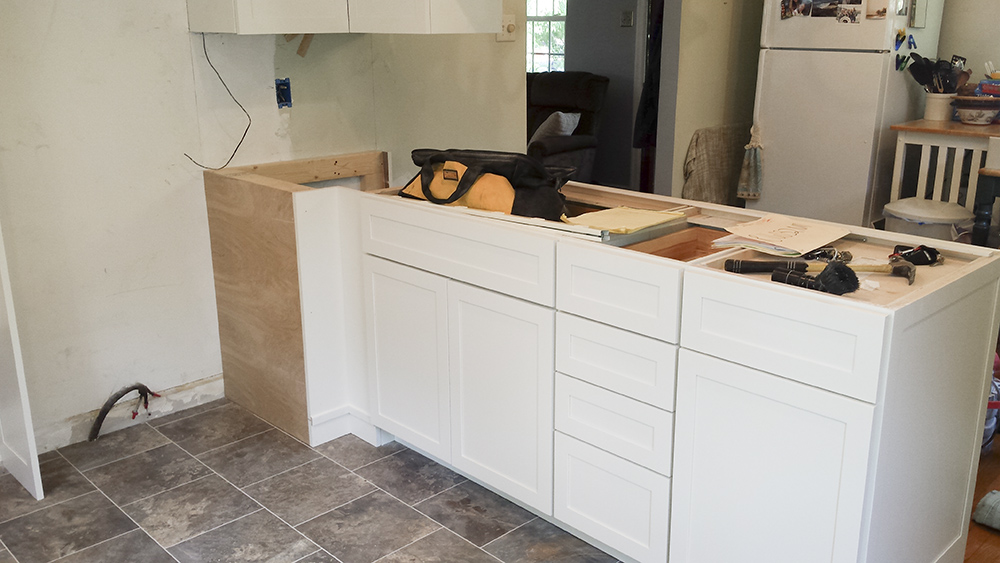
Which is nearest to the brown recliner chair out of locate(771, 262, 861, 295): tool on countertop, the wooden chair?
the wooden chair

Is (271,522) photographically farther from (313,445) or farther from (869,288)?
(869,288)

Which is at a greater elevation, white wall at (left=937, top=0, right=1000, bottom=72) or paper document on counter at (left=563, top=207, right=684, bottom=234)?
white wall at (left=937, top=0, right=1000, bottom=72)

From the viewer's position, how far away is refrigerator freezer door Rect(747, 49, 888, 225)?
3912 millimetres

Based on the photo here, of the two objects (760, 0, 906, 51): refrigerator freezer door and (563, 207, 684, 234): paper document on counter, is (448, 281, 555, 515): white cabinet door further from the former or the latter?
(760, 0, 906, 51): refrigerator freezer door

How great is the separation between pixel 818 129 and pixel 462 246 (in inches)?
96.1

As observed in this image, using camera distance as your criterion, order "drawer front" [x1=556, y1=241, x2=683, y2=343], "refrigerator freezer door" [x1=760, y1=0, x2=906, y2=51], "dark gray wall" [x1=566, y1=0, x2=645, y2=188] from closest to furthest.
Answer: "drawer front" [x1=556, y1=241, x2=683, y2=343]
"refrigerator freezer door" [x1=760, y1=0, x2=906, y2=51]
"dark gray wall" [x1=566, y1=0, x2=645, y2=188]

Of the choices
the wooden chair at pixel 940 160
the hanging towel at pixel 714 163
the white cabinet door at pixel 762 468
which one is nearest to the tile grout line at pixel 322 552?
the white cabinet door at pixel 762 468

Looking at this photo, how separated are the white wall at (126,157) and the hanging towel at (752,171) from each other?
187 cm

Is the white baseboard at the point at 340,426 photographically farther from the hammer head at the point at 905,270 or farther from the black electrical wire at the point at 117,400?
the hammer head at the point at 905,270

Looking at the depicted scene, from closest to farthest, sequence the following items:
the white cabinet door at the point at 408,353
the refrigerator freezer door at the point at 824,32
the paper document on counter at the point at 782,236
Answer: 1. the paper document on counter at the point at 782,236
2. the white cabinet door at the point at 408,353
3. the refrigerator freezer door at the point at 824,32

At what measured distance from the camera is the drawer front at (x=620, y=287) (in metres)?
1.91

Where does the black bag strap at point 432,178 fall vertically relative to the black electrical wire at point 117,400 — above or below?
above

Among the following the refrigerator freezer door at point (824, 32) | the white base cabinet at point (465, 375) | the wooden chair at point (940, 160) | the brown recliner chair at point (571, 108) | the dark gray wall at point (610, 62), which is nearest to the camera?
the white base cabinet at point (465, 375)

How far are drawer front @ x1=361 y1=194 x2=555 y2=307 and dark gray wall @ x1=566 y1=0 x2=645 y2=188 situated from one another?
304 centimetres
